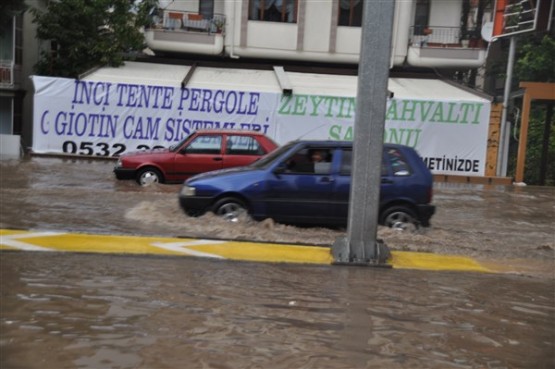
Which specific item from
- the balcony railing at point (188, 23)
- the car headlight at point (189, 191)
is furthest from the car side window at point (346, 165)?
the balcony railing at point (188, 23)

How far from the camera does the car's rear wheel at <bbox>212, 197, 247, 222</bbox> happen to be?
926 centimetres

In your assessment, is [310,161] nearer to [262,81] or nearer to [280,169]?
[280,169]

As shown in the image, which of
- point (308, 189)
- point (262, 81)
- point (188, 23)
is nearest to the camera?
point (308, 189)

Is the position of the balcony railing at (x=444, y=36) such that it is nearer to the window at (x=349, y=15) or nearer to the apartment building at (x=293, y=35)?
the apartment building at (x=293, y=35)

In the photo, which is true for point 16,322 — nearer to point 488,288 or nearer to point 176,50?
point 488,288

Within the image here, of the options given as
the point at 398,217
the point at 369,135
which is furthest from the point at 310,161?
the point at 369,135

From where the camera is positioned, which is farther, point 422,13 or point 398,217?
point 422,13

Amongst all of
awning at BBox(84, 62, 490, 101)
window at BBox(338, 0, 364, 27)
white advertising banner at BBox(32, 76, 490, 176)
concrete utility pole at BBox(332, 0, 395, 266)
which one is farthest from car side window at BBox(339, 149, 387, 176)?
window at BBox(338, 0, 364, 27)

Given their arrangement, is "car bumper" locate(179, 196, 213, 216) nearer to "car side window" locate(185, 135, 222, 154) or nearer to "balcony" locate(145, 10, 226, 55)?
"car side window" locate(185, 135, 222, 154)

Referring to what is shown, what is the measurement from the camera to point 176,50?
2394 cm

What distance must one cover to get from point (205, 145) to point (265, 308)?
27.9 feet

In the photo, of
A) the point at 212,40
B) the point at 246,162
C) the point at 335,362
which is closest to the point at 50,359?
the point at 335,362

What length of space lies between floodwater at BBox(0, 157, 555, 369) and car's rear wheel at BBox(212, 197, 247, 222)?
0.16 meters

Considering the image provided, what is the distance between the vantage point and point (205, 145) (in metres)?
13.5
